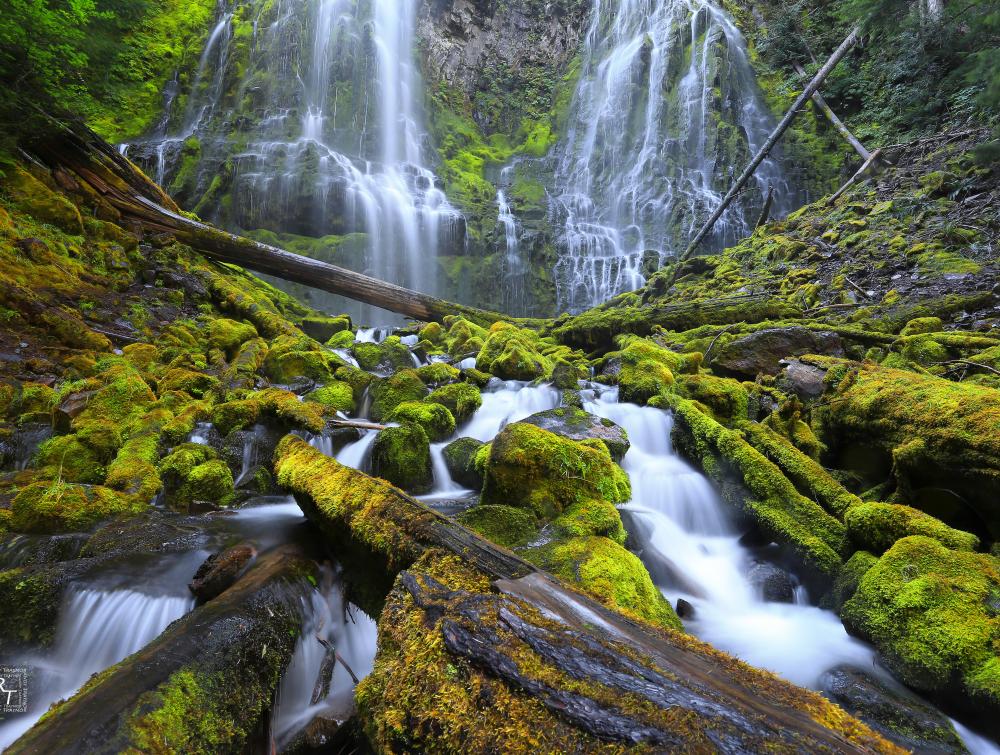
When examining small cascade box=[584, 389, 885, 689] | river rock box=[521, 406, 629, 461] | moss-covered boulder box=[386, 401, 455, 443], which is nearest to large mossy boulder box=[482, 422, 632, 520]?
small cascade box=[584, 389, 885, 689]

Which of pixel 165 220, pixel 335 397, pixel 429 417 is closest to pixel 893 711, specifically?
pixel 429 417

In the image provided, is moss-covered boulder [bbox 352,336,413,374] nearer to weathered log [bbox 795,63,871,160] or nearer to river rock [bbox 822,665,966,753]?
river rock [bbox 822,665,966,753]

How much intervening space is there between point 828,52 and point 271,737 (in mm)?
30031

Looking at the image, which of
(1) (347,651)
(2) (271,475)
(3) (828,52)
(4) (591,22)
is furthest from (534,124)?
(1) (347,651)

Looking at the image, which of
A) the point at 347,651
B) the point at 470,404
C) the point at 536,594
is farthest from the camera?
the point at 470,404

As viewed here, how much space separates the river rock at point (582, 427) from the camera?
4.97 metres

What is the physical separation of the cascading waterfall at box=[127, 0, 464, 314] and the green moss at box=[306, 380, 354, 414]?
13600 mm

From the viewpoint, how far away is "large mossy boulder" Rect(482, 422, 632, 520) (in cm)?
348

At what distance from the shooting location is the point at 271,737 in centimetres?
201

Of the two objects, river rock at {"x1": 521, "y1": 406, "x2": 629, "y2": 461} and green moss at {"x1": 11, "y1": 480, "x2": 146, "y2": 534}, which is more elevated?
river rock at {"x1": 521, "y1": 406, "x2": 629, "y2": 461}

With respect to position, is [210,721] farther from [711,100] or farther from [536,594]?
[711,100]

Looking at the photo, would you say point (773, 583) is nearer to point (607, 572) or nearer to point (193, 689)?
point (607, 572)

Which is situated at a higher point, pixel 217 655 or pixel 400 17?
pixel 400 17

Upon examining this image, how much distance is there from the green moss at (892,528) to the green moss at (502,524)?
7.77 ft
